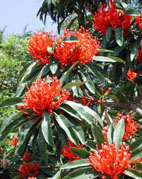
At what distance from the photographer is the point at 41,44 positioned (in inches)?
86.9

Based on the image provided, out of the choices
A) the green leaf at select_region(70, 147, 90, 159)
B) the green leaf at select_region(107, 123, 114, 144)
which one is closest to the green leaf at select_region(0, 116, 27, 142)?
the green leaf at select_region(70, 147, 90, 159)

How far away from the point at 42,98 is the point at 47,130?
0.66ft

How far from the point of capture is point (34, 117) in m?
1.95

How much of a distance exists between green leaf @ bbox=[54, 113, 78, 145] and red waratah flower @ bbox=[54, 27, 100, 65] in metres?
0.52

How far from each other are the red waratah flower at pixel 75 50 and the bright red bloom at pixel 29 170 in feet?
3.99

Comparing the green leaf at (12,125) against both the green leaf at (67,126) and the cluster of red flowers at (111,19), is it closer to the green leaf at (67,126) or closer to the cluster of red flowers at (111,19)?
the green leaf at (67,126)

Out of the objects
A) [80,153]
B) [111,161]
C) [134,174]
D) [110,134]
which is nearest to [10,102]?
[80,153]

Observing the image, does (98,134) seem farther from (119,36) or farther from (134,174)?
(119,36)

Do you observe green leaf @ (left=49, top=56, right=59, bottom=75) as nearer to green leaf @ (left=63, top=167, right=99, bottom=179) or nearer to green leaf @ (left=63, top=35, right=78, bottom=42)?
green leaf @ (left=63, top=35, right=78, bottom=42)

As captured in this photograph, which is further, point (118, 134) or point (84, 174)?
point (118, 134)

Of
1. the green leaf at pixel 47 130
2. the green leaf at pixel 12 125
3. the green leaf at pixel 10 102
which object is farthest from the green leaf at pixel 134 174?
the green leaf at pixel 10 102

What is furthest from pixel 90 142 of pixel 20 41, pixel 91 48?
pixel 20 41

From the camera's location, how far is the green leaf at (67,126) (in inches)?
71.6

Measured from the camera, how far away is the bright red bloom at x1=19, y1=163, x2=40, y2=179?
292 centimetres
